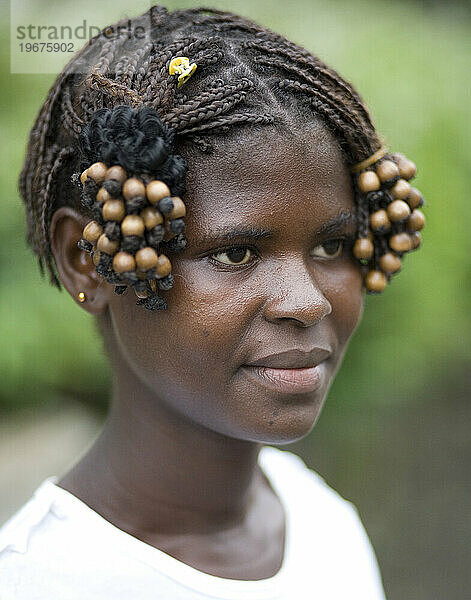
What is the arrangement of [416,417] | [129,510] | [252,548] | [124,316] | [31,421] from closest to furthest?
[124,316] < [129,510] < [252,548] < [31,421] < [416,417]

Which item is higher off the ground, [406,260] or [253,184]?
[253,184]

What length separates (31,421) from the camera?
4.10 m

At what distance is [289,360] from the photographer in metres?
1.58

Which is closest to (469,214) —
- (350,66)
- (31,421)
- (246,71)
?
(350,66)

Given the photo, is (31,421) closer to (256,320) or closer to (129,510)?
(129,510)

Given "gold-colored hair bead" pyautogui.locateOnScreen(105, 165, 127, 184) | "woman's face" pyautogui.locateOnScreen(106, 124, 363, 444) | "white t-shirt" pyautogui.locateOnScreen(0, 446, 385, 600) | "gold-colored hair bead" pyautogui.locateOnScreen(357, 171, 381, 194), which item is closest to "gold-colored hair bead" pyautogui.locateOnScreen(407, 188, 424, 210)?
"gold-colored hair bead" pyautogui.locateOnScreen(357, 171, 381, 194)

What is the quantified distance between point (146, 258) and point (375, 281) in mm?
647

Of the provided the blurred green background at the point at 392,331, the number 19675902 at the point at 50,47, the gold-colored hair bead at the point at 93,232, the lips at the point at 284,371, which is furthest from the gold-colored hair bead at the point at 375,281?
the blurred green background at the point at 392,331

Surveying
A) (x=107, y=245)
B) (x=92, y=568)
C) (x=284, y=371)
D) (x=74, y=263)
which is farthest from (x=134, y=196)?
(x=92, y=568)

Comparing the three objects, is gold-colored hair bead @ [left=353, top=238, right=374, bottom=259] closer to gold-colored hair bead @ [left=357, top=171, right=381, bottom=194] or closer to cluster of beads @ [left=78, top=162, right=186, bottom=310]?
gold-colored hair bead @ [left=357, top=171, right=381, bottom=194]

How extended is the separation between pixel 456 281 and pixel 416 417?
0.89 meters

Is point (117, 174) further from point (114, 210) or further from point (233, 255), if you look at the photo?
point (233, 255)

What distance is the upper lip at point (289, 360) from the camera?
5.15 feet

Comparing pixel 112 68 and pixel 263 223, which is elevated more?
pixel 112 68
